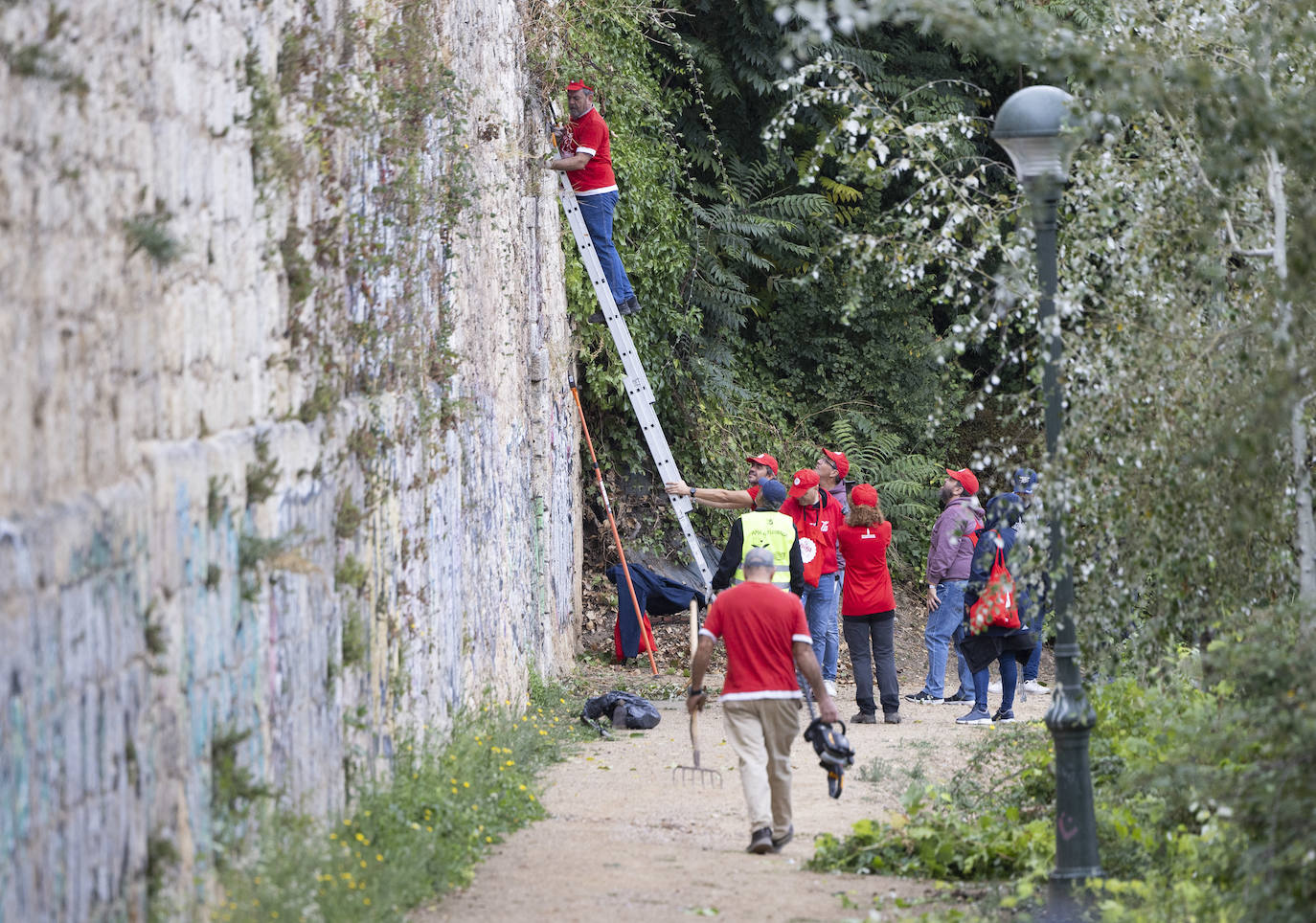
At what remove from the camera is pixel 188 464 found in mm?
4676

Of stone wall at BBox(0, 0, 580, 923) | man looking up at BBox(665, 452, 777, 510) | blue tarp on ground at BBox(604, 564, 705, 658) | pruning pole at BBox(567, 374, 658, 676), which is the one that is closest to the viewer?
stone wall at BBox(0, 0, 580, 923)

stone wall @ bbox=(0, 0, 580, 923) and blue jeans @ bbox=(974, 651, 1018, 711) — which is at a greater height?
stone wall @ bbox=(0, 0, 580, 923)

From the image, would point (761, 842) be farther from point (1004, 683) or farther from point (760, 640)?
point (1004, 683)

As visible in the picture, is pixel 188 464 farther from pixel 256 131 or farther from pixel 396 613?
pixel 396 613

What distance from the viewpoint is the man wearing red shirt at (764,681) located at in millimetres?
7910

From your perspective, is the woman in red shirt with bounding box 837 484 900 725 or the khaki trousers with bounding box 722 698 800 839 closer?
the khaki trousers with bounding box 722 698 800 839

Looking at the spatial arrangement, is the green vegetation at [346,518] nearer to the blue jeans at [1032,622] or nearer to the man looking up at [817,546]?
the blue jeans at [1032,622]

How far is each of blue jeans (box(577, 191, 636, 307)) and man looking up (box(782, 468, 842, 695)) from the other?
299cm

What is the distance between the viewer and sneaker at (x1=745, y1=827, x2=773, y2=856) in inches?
306

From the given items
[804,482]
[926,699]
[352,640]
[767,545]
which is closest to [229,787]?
[352,640]

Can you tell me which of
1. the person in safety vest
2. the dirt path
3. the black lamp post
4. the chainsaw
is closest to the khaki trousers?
the chainsaw

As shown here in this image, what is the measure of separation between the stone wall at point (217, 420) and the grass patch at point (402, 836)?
0.59ft

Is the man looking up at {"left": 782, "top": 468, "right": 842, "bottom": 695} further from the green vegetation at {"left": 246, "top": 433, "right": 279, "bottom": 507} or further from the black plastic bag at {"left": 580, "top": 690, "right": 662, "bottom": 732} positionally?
the green vegetation at {"left": 246, "top": 433, "right": 279, "bottom": 507}

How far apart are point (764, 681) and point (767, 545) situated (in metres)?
3.72
